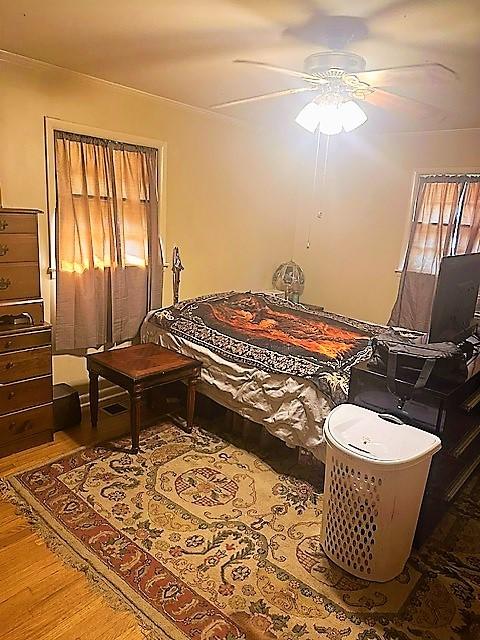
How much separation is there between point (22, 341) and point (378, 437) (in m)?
2.07

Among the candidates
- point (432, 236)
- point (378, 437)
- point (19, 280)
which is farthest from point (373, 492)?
point (432, 236)

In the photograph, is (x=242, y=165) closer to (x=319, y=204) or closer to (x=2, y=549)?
(x=319, y=204)

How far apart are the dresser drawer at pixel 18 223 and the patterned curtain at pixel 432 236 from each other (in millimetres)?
3135

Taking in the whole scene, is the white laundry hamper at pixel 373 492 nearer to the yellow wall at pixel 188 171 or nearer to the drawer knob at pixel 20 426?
the drawer knob at pixel 20 426

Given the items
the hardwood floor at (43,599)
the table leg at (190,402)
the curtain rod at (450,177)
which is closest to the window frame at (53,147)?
the table leg at (190,402)

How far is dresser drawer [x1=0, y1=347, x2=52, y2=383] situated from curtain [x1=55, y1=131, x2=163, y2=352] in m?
0.50

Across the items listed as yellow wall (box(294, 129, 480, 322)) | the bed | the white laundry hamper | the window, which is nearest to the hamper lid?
the white laundry hamper

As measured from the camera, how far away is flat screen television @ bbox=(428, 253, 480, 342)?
2.27m

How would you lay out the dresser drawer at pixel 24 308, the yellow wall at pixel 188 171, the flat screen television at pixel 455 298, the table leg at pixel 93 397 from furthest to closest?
1. the table leg at pixel 93 397
2. the yellow wall at pixel 188 171
3. the dresser drawer at pixel 24 308
4. the flat screen television at pixel 455 298

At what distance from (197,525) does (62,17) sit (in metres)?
2.46

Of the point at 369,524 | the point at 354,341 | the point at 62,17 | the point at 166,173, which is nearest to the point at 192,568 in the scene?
the point at 369,524

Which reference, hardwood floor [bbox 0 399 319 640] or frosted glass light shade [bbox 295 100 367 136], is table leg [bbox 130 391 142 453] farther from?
frosted glass light shade [bbox 295 100 367 136]

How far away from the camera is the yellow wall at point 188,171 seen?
297 centimetres

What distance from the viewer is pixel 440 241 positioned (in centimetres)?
416
